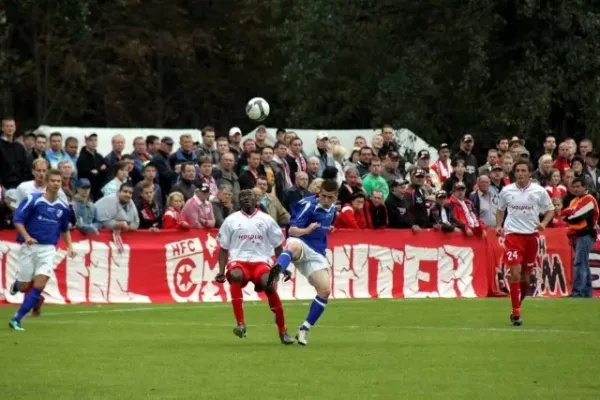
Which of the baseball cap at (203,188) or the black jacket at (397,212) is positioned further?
the black jacket at (397,212)

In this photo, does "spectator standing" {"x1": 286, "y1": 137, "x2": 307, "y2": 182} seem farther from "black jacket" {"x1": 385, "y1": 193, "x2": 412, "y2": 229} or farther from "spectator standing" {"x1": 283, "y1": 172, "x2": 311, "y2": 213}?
"black jacket" {"x1": 385, "y1": 193, "x2": 412, "y2": 229}

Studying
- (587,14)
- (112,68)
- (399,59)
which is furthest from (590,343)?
(112,68)

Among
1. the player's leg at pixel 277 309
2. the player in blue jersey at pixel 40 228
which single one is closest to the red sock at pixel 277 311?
the player's leg at pixel 277 309

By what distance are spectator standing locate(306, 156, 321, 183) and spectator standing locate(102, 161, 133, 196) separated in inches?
127

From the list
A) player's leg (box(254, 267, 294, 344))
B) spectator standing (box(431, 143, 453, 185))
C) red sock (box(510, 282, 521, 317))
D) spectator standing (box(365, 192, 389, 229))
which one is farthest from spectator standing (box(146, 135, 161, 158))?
player's leg (box(254, 267, 294, 344))

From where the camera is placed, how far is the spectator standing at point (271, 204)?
25641mm

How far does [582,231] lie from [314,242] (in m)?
10.4

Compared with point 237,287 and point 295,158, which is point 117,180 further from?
point 237,287

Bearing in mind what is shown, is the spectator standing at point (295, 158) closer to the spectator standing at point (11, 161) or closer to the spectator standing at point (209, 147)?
the spectator standing at point (209, 147)

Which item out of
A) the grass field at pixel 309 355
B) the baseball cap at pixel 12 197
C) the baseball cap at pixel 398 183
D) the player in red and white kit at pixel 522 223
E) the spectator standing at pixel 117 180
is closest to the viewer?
the grass field at pixel 309 355

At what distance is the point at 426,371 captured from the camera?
1481 cm

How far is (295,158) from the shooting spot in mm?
28094

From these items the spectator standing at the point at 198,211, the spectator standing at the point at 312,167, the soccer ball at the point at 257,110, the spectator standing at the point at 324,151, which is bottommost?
the spectator standing at the point at 198,211

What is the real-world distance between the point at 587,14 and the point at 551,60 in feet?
5.56
